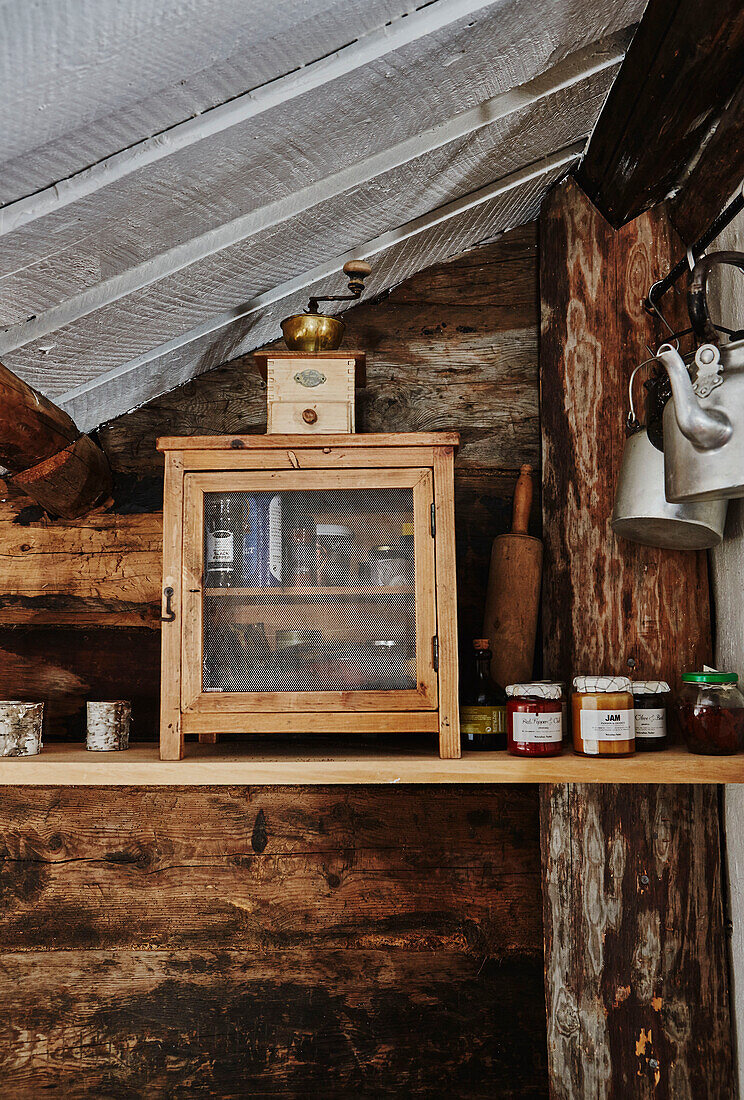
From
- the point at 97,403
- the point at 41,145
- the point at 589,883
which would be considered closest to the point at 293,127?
the point at 41,145

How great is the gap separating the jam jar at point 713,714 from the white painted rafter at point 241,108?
1.03 m

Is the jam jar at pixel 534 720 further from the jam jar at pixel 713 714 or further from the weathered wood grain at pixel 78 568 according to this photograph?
the weathered wood grain at pixel 78 568

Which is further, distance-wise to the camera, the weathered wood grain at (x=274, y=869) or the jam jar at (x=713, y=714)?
the weathered wood grain at (x=274, y=869)

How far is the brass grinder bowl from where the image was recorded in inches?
54.5

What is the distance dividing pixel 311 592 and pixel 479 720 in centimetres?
38

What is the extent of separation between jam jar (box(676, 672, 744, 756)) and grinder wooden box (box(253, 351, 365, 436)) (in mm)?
726

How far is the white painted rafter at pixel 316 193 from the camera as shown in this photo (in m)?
1.27

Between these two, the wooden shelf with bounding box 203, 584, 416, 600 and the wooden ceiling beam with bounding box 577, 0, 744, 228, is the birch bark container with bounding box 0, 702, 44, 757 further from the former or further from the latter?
the wooden ceiling beam with bounding box 577, 0, 744, 228

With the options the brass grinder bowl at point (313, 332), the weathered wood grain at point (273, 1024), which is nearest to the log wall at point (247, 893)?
the weathered wood grain at point (273, 1024)

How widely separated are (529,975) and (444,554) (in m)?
0.91

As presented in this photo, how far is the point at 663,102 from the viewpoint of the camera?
1190 mm

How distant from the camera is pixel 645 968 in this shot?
144 cm

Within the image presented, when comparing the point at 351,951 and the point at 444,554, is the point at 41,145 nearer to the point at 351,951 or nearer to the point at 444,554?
the point at 444,554

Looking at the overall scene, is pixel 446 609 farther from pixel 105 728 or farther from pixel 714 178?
pixel 714 178
